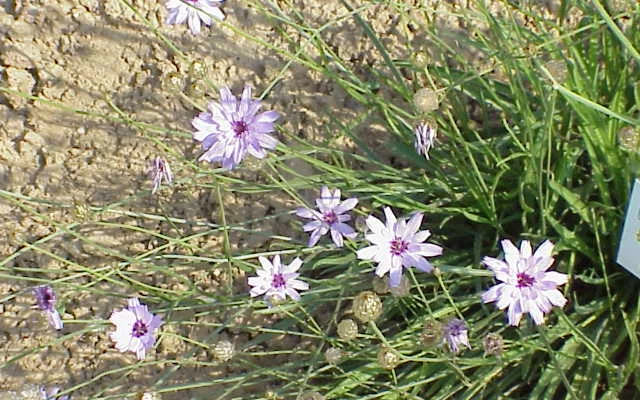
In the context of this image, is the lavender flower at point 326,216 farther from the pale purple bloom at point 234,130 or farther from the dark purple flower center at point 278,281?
the pale purple bloom at point 234,130

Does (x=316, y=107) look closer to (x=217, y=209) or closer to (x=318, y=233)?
(x=217, y=209)

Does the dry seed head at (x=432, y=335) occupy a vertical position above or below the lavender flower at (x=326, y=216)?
below

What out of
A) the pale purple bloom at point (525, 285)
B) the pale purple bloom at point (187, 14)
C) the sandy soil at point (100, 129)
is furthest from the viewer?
the sandy soil at point (100, 129)

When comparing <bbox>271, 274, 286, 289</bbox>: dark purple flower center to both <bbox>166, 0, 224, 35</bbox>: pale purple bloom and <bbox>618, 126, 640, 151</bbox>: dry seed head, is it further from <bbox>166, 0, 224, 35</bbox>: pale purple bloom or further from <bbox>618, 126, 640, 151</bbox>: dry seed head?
<bbox>618, 126, 640, 151</bbox>: dry seed head

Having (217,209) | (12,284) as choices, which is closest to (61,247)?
(12,284)

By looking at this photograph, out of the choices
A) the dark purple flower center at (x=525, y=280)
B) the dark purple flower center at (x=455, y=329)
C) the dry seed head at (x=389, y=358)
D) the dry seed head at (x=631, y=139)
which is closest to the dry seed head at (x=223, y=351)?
the dry seed head at (x=389, y=358)

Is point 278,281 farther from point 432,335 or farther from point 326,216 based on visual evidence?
point 432,335

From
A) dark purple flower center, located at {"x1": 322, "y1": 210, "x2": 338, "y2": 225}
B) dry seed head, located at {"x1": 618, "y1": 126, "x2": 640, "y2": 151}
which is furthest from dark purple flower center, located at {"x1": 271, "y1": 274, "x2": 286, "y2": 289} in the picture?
dry seed head, located at {"x1": 618, "y1": 126, "x2": 640, "y2": 151}
